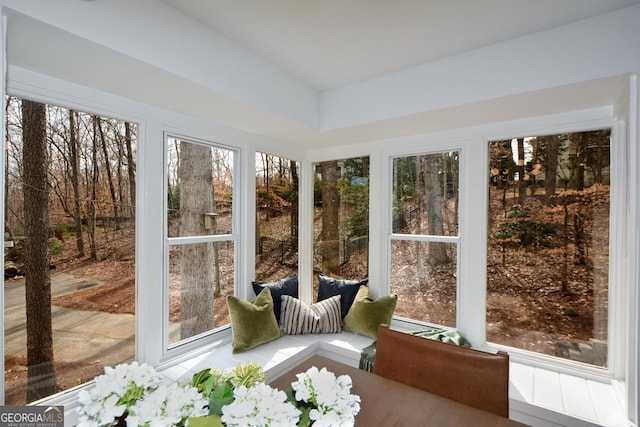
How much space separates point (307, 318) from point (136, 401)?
1.87 metres

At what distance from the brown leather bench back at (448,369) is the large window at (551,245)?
1.17 metres

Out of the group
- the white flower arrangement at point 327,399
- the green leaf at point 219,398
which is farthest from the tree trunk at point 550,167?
the green leaf at point 219,398

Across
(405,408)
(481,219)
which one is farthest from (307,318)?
(481,219)

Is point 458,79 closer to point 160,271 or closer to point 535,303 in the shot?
point 535,303

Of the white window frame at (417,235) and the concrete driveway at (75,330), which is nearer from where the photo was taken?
the concrete driveway at (75,330)

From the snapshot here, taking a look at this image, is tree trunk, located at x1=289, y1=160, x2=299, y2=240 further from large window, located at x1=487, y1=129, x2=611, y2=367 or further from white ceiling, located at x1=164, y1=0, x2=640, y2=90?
large window, located at x1=487, y1=129, x2=611, y2=367

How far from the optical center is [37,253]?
1549 mm

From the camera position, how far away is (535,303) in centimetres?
216

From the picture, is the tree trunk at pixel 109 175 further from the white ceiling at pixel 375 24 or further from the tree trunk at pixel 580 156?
the tree trunk at pixel 580 156

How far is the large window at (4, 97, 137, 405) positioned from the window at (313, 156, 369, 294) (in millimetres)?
1699

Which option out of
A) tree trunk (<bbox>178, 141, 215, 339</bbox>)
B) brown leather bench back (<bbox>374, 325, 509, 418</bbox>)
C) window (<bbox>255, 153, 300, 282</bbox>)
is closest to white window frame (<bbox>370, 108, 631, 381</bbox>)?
window (<bbox>255, 153, 300, 282</bbox>)

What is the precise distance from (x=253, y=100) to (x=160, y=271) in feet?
4.02

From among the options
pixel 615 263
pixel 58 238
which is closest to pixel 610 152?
pixel 615 263

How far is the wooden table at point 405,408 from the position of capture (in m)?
1.10
